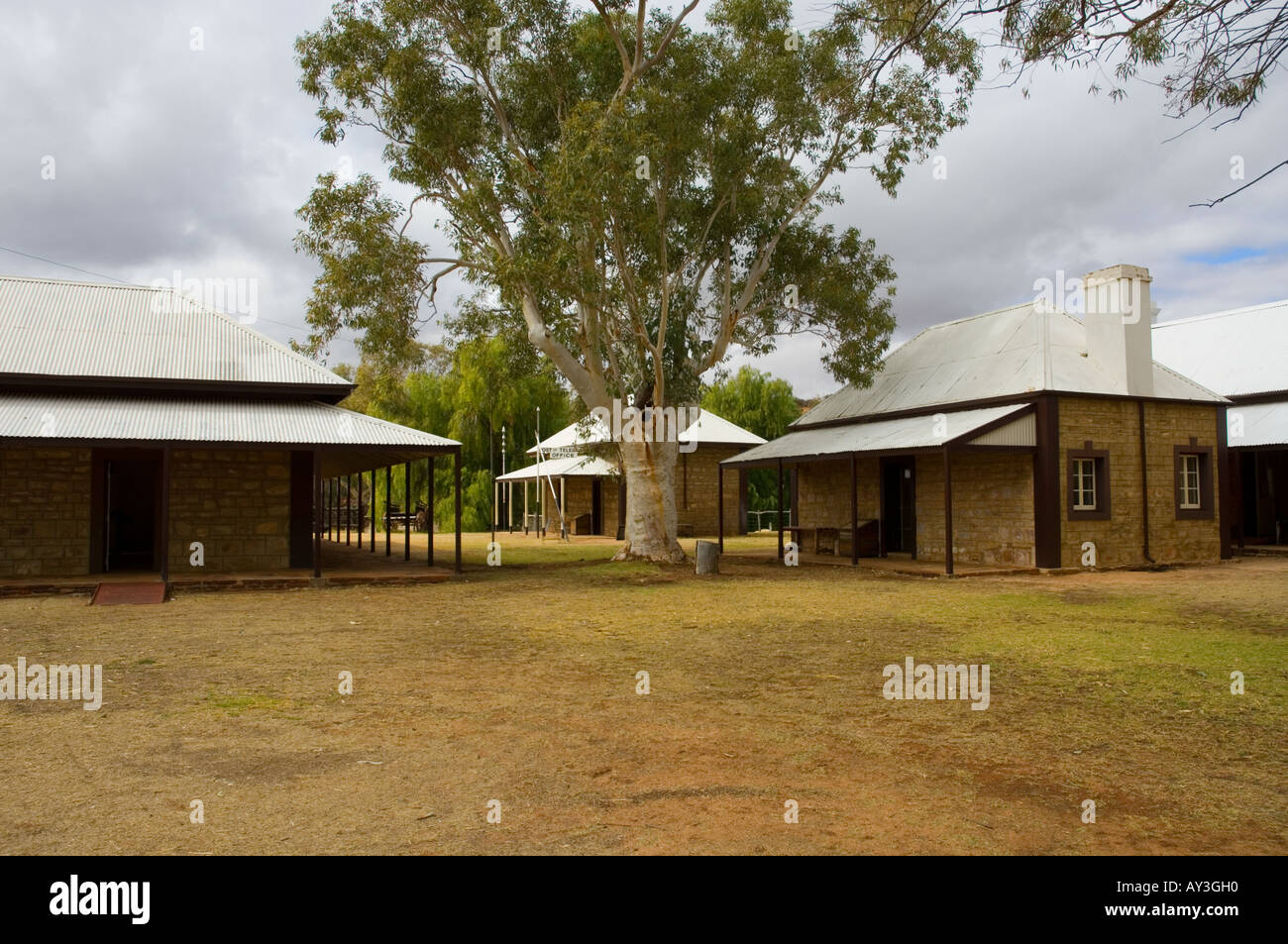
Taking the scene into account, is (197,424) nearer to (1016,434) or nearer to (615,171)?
(615,171)

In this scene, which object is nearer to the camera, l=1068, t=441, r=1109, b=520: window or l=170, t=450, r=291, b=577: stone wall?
l=170, t=450, r=291, b=577: stone wall

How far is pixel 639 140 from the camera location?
14.8m

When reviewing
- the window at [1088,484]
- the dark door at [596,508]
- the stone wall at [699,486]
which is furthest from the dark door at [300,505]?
the dark door at [596,508]

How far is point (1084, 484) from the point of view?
1794 cm

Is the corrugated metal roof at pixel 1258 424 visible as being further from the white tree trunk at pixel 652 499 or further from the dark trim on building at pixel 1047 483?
the white tree trunk at pixel 652 499

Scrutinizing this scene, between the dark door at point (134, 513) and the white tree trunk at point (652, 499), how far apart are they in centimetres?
844

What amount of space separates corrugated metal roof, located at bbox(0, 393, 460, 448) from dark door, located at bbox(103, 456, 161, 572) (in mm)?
1369

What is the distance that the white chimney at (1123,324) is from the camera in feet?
60.4

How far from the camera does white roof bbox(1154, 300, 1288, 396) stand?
23625mm

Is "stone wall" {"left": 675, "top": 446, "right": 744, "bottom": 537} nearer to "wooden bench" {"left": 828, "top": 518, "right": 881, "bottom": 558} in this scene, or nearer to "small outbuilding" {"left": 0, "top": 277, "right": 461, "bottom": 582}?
"wooden bench" {"left": 828, "top": 518, "right": 881, "bottom": 558}

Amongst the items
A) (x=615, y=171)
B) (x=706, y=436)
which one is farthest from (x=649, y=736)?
(x=706, y=436)

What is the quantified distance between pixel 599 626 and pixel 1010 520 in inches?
393

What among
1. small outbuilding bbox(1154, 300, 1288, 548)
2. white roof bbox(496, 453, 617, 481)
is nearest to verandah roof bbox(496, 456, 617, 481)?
white roof bbox(496, 453, 617, 481)

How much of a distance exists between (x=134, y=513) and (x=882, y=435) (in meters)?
13.9
